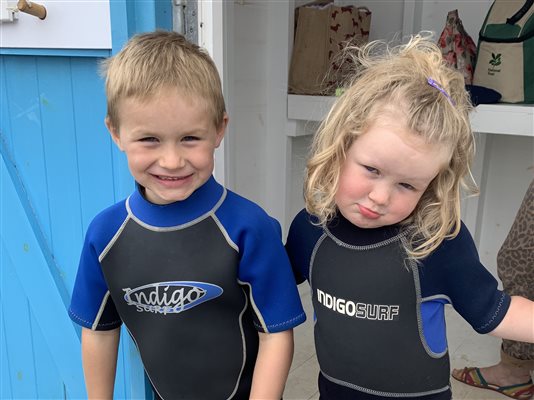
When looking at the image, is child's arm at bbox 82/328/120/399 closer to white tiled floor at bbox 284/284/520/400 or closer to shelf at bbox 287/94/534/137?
white tiled floor at bbox 284/284/520/400

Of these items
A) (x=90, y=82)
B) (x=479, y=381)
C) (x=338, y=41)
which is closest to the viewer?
(x=90, y=82)

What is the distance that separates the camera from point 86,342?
1287 mm

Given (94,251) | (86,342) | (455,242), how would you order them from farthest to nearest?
1. (86,342)
2. (94,251)
3. (455,242)

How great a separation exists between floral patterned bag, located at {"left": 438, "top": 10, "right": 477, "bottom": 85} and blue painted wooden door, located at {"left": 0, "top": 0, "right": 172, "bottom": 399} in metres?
1.71

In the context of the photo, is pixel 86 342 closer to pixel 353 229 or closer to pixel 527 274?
pixel 353 229

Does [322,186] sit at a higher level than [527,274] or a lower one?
higher

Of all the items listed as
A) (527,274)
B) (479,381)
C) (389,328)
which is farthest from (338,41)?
(389,328)

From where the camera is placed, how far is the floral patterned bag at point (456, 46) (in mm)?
2576

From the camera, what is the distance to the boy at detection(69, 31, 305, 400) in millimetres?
1050

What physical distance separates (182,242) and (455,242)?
583 millimetres

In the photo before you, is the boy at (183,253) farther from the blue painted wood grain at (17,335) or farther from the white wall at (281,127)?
the white wall at (281,127)

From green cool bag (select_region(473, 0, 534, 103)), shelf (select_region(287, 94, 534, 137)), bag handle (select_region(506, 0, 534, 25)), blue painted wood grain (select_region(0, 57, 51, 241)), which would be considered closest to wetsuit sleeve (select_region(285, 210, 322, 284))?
blue painted wood grain (select_region(0, 57, 51, 241))

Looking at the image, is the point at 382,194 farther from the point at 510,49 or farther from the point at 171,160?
the point at 510,49

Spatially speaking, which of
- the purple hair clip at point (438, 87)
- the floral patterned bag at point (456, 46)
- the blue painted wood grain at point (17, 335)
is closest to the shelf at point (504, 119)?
the floral patterned bag at point (456, 46)
